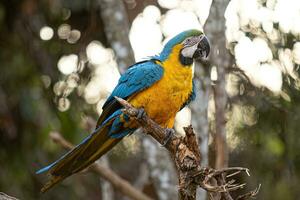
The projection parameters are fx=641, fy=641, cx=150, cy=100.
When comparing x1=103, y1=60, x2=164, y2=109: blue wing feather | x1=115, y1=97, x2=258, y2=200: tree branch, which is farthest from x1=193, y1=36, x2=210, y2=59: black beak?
x1=115, y1=97, x2=258, y2=200: tree branch

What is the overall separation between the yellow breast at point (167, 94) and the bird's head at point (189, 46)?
6cm

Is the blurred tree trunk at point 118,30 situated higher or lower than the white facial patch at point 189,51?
lower

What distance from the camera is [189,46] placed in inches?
127

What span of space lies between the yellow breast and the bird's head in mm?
58

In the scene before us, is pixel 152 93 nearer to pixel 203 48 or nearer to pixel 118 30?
pixel 203 48

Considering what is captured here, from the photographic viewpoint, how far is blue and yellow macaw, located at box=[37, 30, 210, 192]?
3.12 meters

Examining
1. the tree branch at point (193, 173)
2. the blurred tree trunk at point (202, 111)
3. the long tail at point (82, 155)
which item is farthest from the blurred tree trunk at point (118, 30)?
the tree branch at point (193, 173)

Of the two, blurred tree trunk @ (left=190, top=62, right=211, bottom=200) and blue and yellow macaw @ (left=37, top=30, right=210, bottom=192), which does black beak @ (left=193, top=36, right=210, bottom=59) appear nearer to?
blue and yellow macaw @ (left=37, top=30, right=210, bottom=192)

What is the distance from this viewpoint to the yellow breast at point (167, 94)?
312 cm

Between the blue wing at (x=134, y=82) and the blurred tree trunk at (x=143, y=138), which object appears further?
the blurred tree trunk at (x=143, y=138)

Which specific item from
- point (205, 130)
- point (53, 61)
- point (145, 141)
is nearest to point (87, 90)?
point (53, 61)

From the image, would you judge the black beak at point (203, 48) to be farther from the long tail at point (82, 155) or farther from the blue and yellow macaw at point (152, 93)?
the long tail at point (82, 155)

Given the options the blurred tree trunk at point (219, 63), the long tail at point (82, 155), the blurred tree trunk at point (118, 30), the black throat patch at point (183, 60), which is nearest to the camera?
the long tail at point (82, 155)

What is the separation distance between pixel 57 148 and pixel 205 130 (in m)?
1.60
